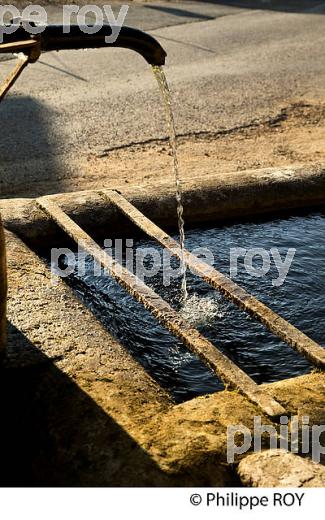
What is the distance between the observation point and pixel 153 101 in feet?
23.5

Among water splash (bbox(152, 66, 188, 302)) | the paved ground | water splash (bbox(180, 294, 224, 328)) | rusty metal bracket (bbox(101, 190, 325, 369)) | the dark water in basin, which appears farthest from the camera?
the paved ground

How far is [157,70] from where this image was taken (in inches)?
152

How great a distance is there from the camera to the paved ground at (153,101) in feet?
19.1

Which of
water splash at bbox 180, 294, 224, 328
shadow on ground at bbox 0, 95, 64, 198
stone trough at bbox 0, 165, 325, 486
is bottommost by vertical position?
water splash at bbox 180, 294, 224, 328

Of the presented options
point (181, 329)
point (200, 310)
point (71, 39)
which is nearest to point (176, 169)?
point (200, 310)

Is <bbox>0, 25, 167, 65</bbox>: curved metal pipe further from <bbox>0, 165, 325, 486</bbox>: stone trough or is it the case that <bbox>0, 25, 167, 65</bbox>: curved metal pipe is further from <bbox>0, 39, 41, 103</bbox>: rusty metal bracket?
<bbox>0, 165, 325, 486</bbox>: stone trough

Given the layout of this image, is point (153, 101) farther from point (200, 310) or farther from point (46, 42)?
point (46, 42)

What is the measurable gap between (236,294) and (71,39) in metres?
1.14

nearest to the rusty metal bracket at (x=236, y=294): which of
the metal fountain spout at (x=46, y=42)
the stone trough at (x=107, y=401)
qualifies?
the stone trough at (x=107, y=401)

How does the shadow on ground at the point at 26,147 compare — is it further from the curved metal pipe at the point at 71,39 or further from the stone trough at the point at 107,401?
the curved metal pipe at the point at 71,39

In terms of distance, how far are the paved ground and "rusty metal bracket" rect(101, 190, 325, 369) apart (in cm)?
122

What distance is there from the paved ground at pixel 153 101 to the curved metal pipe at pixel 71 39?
249 centimetres

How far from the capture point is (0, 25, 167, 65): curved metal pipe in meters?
2.73

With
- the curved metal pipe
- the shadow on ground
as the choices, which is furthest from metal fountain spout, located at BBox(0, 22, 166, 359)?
the shadow on ground
